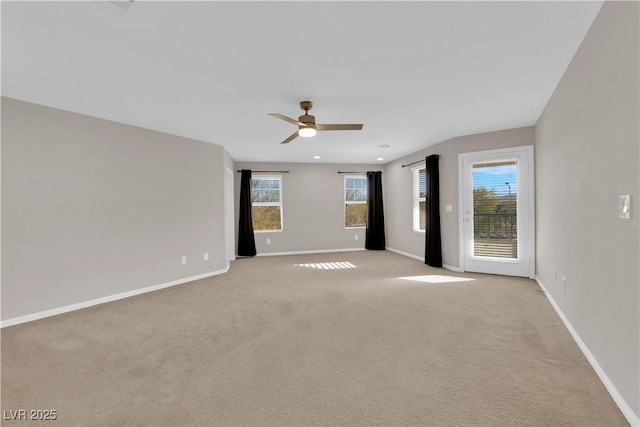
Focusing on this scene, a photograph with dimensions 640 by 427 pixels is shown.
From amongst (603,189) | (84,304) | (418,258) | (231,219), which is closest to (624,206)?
(603,189)

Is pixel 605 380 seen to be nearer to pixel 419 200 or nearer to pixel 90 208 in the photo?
pixel 419 200

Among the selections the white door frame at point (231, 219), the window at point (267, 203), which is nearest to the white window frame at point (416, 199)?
the window at point (267, 203)

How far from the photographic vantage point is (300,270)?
566cm

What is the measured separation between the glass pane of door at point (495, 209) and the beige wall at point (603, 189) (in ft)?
5.62

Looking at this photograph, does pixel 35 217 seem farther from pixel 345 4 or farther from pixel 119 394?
pixel 345 4

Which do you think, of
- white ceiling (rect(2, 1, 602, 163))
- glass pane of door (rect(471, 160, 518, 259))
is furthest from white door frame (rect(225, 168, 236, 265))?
glass pane of door (rect(471, 160, 518, 259))

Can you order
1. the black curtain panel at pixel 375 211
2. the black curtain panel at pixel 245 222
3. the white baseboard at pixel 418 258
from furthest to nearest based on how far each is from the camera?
the black curtain panel at pixel 375 211 → the black curtain panel at pixel 245 222 → the white baseboard at pixel 418 258

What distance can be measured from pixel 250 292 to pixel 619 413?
3.67 meters

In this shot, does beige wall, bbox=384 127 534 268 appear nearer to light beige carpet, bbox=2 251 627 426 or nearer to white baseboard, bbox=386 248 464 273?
white baseboard, bbox=386 248 464 273

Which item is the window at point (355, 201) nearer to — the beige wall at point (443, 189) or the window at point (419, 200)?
the beige wall at point (443, 189)

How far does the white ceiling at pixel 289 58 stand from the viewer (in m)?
1.87

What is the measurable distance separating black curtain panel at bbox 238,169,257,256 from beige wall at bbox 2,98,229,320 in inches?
74.3

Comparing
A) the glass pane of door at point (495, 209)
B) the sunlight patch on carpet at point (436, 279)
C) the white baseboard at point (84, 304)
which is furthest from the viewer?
the glass pane of door at point (495, 209)

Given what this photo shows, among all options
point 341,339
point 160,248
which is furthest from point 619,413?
point 160,248
